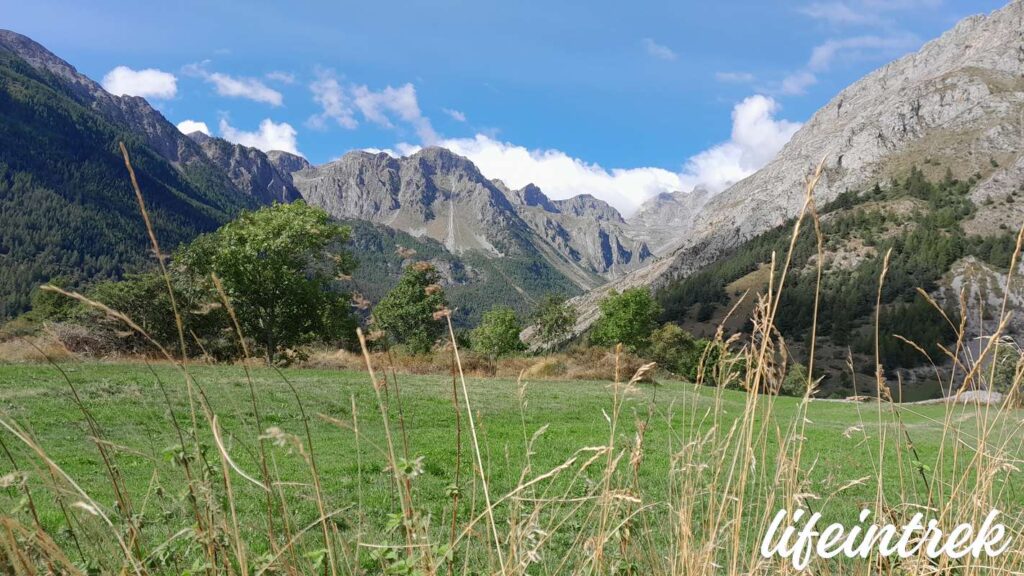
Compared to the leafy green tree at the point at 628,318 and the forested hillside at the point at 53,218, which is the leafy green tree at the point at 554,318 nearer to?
the leafy green tree at the point at 628,318

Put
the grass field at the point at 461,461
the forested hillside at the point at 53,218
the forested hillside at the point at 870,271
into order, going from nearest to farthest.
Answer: the grass field at the point at 461,461 → the forested hillside at the point at 870,271 → the forested hillside at the point at 53,218

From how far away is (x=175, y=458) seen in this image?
1929mm

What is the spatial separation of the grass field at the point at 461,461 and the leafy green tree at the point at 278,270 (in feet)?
17.5

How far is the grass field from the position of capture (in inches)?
79.4

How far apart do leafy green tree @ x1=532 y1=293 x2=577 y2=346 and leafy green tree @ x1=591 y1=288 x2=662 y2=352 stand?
16814mm

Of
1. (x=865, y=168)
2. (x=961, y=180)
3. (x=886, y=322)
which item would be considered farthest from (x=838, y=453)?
(x=865, y=168)

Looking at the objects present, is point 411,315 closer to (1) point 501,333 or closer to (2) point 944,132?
(1) point 501,333

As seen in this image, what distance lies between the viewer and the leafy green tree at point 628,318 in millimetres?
48562

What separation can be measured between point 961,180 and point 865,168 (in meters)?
36.4

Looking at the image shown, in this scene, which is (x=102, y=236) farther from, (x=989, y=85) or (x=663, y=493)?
(x=989, y=85)

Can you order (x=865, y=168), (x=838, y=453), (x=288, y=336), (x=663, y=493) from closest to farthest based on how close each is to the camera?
(x=663, y=493) < (x=838, y=453) < (x=288, y=336) < (x=865, y=168)

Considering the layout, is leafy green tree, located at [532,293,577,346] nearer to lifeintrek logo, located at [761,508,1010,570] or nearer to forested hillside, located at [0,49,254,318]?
lifeintrek logo, located at [761,508,1010,570]

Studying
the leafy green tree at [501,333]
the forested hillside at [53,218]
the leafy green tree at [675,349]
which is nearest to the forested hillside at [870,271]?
the leafy green tree at [675,349]

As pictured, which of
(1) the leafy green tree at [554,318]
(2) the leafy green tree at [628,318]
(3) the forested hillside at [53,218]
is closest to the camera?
(2) the leafy green tree at [628,318]
